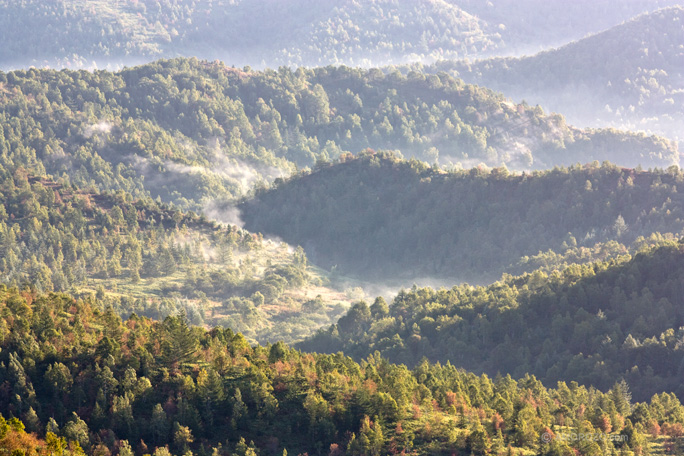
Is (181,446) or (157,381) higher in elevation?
(157,381)

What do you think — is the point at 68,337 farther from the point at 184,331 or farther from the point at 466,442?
the point at 466,442

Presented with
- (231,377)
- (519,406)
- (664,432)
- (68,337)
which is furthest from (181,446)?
(664,432)

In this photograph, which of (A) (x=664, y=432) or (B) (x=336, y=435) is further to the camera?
(A) (x=664, y=432)

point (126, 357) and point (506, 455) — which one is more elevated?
point (126, 357)

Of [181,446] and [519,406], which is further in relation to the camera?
[519,406]

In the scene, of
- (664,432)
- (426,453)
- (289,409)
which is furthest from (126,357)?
(664,432)

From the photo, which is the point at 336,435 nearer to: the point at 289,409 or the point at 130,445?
the point at 289,409
